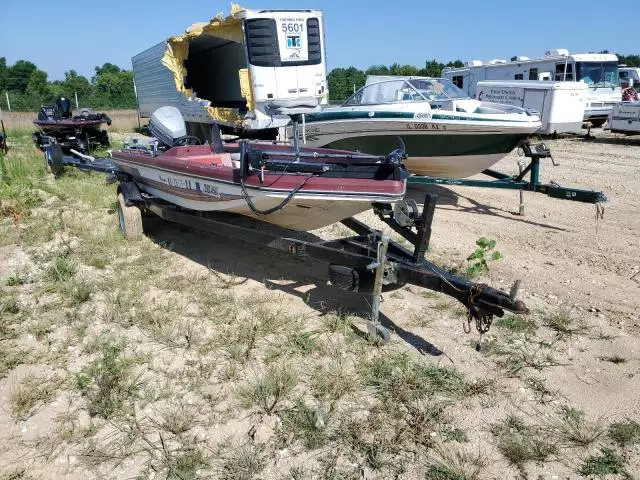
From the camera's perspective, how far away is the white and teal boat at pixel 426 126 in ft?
22.4

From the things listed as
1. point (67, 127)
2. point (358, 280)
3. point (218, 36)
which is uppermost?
point (218, 36)

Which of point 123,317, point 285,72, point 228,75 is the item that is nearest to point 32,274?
point 123,317

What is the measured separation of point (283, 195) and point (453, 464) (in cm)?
222

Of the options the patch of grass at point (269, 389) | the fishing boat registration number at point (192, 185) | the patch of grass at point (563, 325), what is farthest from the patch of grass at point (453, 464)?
the fishing boat registration number at point (192, 185)

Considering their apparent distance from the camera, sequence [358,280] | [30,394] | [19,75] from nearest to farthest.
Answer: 1. [30,394]
2. [358,280]
3. [19,75]

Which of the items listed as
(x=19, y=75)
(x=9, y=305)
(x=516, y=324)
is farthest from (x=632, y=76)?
(x=19, y=75)

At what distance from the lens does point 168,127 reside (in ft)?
21.6

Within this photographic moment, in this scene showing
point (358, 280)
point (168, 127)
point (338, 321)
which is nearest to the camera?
point (358, 280)

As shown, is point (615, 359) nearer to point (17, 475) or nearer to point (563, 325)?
point (563, 325)

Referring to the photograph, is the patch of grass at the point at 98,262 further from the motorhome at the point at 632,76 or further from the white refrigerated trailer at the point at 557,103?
the motorhome at the point at 632,76

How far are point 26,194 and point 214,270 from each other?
480 cm

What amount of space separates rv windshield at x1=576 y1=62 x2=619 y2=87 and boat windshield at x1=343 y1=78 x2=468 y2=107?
10.5 m

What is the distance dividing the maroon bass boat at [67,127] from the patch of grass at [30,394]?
9.36m

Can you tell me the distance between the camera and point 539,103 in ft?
41.2
